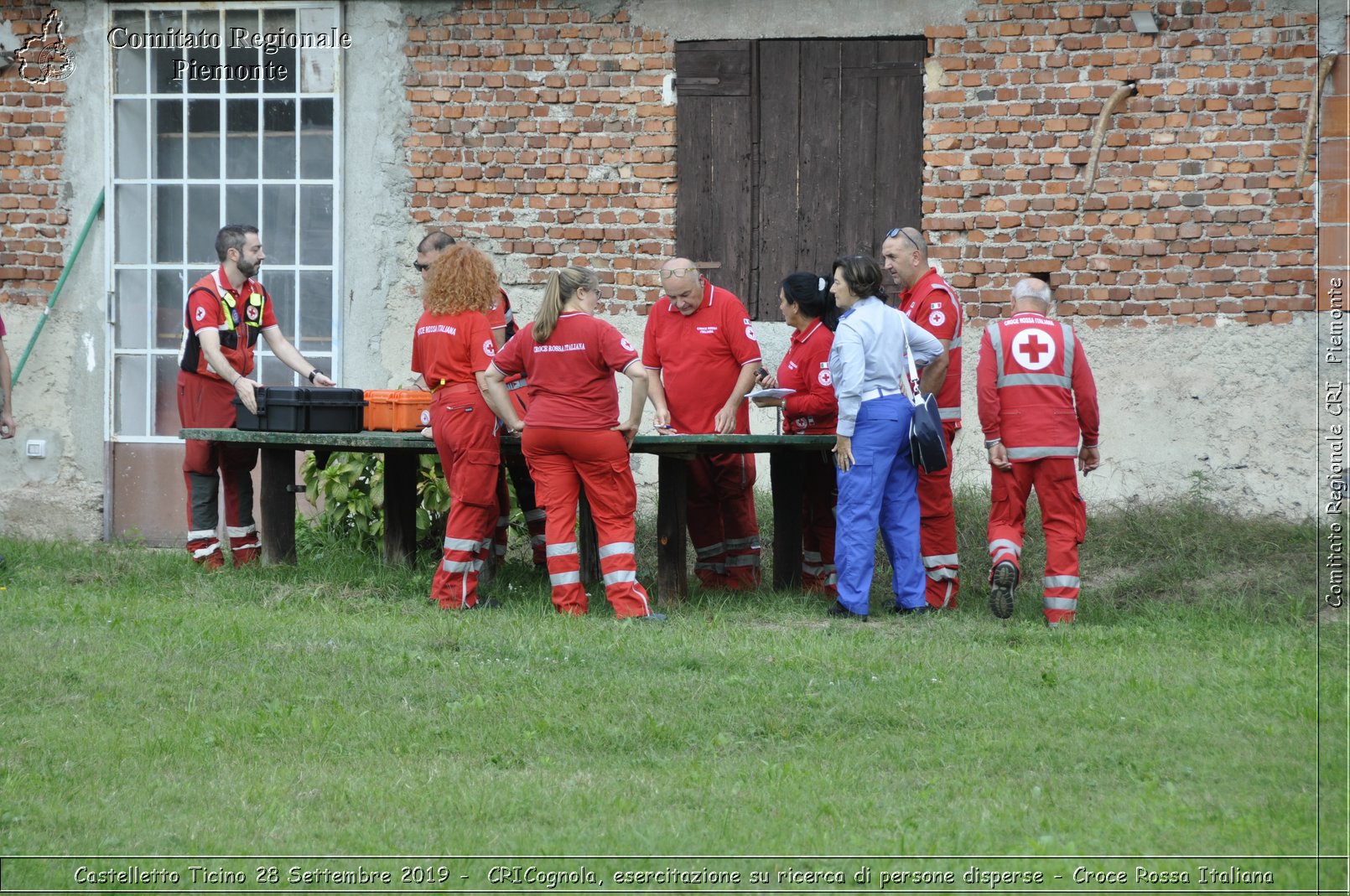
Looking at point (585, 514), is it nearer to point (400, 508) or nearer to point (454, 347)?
point (400, 508)

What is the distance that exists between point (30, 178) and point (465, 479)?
559 centimetres

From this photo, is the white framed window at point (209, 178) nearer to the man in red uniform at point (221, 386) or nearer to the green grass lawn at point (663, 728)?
the man in red uniform at point (221, 386)

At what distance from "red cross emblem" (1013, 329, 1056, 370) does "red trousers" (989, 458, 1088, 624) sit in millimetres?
499

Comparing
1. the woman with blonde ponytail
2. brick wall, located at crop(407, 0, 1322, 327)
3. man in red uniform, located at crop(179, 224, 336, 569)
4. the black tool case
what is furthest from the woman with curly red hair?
brick wall, located at crop(407, 0, 1322, 327)

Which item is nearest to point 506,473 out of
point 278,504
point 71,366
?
point 278,504

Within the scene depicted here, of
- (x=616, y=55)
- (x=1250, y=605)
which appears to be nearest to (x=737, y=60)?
(x=616, y=55)

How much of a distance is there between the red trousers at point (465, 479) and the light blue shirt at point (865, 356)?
188 centimetres

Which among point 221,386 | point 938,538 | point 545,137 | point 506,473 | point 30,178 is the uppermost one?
point 545,137

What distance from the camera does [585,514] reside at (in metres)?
8.91

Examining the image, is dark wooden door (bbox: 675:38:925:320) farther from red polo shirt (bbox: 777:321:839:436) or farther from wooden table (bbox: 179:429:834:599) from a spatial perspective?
wooden table (bbox: 179:429:834:599)

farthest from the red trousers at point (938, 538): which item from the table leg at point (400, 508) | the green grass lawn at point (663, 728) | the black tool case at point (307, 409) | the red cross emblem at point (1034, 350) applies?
the black tool case at point (307, 409)

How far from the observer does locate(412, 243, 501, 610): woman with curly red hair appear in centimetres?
777

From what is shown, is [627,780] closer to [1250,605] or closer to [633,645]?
[633,645]

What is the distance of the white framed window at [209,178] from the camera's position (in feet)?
36.1
